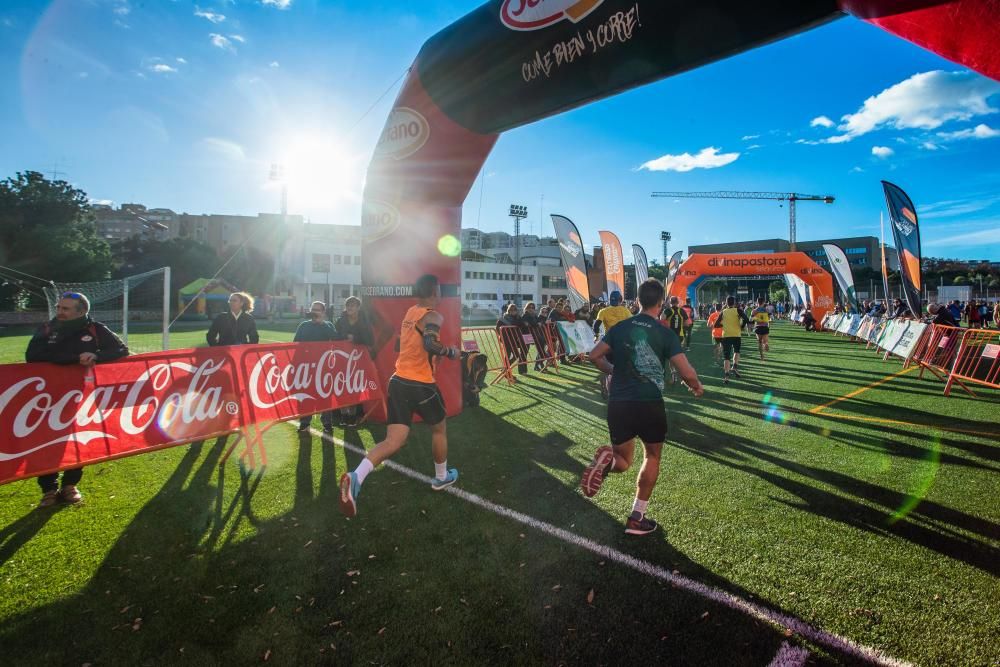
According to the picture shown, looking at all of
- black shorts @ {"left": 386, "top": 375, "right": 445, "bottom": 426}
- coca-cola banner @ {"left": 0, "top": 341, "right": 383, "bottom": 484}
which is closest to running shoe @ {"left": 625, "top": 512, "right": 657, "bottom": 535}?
black shorts @ {"left": 386, "top": 375, "right": 445, "bottom": 426}

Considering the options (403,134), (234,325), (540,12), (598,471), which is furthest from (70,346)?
(540,12)

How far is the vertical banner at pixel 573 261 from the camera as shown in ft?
63.9

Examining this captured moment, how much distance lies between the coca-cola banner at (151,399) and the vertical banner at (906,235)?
1571cm

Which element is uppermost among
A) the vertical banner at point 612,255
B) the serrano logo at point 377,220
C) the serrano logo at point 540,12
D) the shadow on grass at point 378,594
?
the serrano logo at point 540,12

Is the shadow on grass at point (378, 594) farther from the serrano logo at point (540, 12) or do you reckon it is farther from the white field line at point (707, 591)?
the serrano logo at point (540, 12)

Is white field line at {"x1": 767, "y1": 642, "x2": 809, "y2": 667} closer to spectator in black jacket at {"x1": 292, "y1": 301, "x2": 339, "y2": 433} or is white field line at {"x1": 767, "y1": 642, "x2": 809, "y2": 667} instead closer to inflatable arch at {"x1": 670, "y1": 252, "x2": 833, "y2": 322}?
spectator in black jacket at {"x1": 292, "y1": 301, "x2": 339, "y2": 433}

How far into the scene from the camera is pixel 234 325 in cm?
736

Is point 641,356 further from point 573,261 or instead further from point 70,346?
point 573,261

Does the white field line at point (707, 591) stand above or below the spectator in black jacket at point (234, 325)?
below

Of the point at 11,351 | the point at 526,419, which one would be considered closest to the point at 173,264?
the point at 11,351

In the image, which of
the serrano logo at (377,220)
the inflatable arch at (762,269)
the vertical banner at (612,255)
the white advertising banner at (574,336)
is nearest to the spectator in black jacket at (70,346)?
the serrano logo at (377,220)

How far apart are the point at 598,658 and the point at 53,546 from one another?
4.34 m

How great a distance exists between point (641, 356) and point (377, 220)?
5035 mm

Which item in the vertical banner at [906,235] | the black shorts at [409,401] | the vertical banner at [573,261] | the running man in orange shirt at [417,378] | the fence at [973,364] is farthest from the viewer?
the vertical banner at [573,261]
